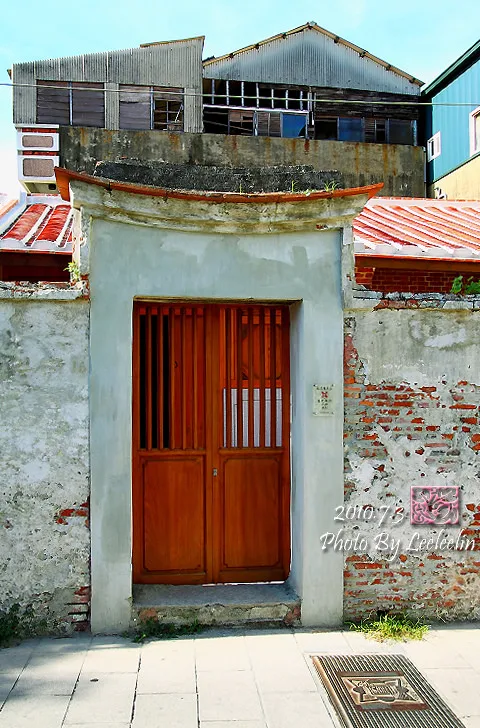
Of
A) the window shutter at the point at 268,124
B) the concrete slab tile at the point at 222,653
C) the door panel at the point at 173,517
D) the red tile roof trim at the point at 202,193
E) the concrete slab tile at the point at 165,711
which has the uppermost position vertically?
the window shutter at the point at 268,124

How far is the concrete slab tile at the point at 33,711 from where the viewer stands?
4.09 metres

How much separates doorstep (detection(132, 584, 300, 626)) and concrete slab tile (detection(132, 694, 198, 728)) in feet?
3.46

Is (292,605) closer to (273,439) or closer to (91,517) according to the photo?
(273,439)

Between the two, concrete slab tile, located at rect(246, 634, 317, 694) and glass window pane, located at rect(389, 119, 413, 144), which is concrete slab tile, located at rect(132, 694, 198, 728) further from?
glass window pane, located at rect(389, 119, 413, 144)

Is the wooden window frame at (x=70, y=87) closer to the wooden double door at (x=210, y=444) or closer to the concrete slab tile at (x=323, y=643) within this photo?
the wooden double door at (x=210, y=444)

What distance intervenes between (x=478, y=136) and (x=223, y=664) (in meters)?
19.3

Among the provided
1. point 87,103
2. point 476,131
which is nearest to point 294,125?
point 476,131

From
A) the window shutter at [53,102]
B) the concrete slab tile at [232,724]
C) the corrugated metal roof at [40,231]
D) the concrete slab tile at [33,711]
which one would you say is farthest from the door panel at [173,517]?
the window shutter at [53,102]

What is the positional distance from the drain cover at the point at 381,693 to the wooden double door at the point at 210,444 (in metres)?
1.31

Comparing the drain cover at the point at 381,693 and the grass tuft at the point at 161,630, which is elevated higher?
the grass tuft at the point at 161,630

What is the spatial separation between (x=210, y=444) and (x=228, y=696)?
2.20 meters

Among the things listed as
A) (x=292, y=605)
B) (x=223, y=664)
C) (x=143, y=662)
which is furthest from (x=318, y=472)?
(x=143, y=662)

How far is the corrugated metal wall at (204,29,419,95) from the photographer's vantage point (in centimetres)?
2270

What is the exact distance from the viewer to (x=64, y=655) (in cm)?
502
